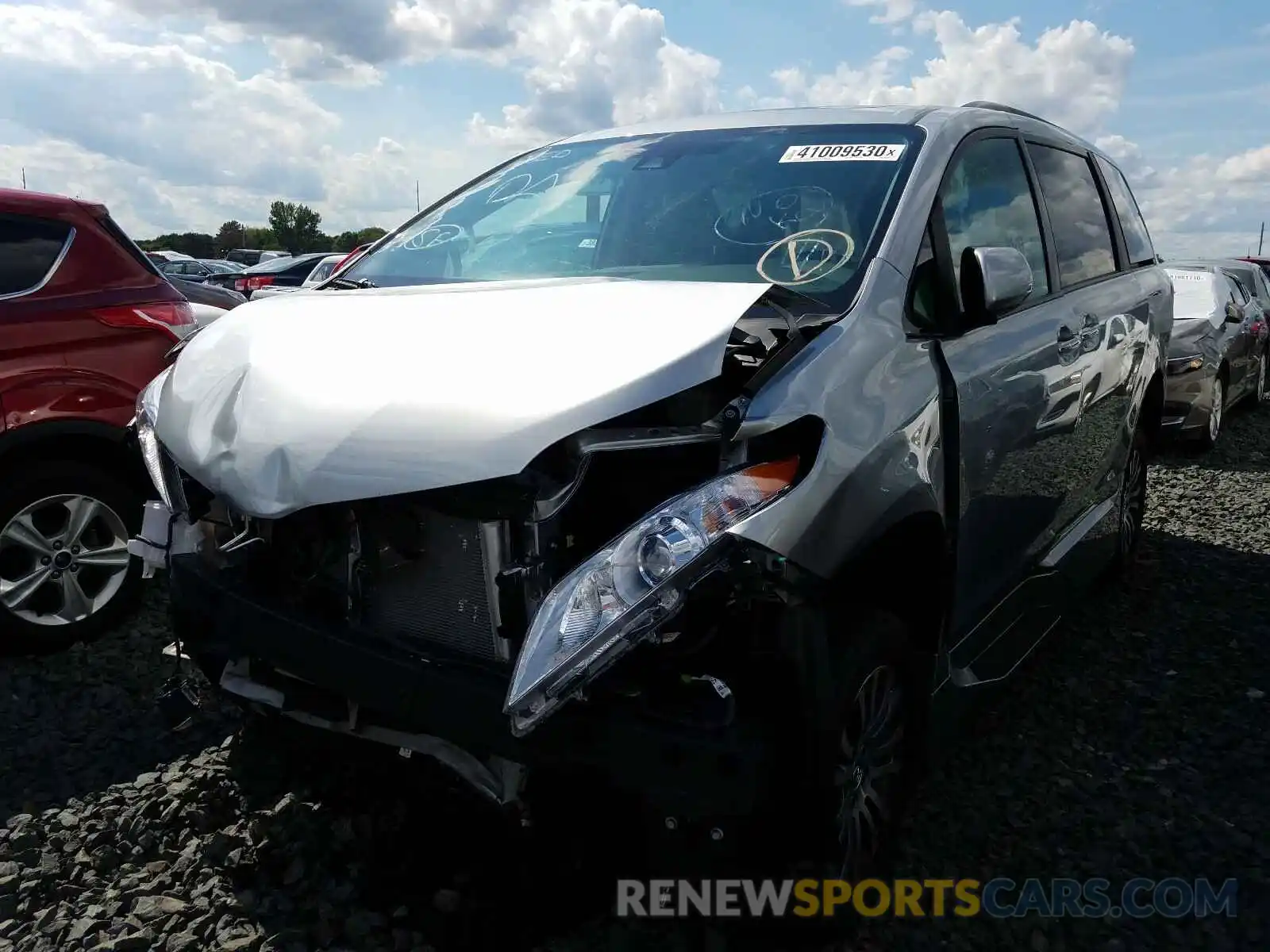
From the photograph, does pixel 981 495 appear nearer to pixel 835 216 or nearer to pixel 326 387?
pixel 835 216

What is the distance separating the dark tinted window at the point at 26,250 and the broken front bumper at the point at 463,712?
7.78 ft

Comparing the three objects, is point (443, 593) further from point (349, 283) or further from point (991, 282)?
point (991, 282)

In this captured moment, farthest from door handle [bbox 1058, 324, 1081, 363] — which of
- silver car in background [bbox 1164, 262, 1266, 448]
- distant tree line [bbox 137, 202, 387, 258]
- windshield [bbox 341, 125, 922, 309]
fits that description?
distant tree line [bbox 137, 202, 387, 258]

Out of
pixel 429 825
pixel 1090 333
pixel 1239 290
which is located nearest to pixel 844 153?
pixel 1090 333

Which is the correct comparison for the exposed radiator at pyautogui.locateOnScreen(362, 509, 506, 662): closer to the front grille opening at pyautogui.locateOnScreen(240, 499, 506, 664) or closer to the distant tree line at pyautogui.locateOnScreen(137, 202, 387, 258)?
the front grille opening at pyautogui.locateOnScreen(240, 499, 506, 664)

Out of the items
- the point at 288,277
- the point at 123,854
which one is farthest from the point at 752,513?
the point at 288,277

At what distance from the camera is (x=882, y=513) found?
2312 millimetres

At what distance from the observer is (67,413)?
423cm

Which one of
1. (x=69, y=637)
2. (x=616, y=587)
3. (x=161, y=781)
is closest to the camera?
(x=616, y=587)

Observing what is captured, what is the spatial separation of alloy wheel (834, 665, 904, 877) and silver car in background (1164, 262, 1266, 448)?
6551mm

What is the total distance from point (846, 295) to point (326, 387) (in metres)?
1.23

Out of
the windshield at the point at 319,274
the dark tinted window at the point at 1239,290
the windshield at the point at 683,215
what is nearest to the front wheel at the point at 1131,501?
the windshield at the point at 683,215

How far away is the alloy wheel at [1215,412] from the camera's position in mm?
9078

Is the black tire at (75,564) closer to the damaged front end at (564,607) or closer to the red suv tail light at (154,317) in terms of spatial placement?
the red suv tail light at (154,317)
